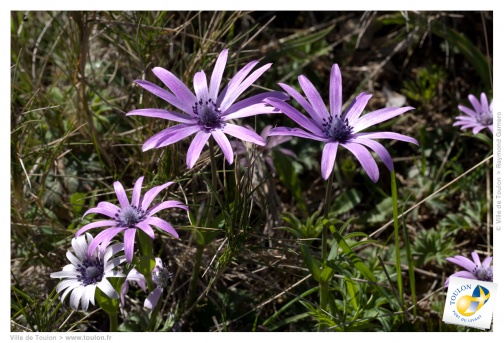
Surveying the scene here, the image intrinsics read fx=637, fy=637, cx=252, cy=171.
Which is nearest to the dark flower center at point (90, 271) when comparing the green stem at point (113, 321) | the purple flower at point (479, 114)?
the green stem at point (113, 321)

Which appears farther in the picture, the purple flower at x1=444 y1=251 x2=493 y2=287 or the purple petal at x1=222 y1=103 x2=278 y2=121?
the purple flower at x1=444 y1=251 x2=493 y2=287

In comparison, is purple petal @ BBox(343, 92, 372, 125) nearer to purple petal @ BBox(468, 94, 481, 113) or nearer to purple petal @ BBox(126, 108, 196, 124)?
purple petal @ BBox(126, 108, 196, 124)

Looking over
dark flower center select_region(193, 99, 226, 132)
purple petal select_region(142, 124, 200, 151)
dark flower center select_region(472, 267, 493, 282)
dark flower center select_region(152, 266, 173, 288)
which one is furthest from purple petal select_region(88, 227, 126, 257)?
dark flower center select_region(472, 267, 493, 282)

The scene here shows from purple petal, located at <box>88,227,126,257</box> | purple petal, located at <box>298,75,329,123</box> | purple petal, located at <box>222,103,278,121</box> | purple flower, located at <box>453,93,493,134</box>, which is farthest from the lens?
purple flower, located at <box>453,93,493,134</box>

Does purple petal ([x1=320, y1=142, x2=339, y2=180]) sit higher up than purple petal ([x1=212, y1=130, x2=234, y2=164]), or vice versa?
purple petal ([x1=212, y1=130, x2=234, y2=164])

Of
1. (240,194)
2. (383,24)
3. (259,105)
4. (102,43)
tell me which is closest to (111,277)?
(240,194)

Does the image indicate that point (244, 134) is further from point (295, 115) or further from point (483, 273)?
point (483, 273)

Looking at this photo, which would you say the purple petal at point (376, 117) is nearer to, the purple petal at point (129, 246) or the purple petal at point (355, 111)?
the purple petal at point (355, 111)

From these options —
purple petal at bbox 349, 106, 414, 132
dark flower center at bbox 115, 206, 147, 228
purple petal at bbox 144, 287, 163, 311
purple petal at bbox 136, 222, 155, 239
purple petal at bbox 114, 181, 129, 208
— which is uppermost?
purple petal at bbox 349, 106, 414, 132
